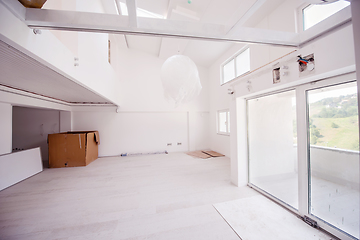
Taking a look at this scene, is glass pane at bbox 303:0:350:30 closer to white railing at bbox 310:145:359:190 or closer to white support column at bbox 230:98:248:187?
white support column at bbox 230:98:248:187

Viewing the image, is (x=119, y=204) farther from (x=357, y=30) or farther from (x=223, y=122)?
(x=223, y=122)

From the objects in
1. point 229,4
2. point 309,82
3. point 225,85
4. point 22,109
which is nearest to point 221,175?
point 309,82

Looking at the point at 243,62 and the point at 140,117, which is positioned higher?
the point at 243,62

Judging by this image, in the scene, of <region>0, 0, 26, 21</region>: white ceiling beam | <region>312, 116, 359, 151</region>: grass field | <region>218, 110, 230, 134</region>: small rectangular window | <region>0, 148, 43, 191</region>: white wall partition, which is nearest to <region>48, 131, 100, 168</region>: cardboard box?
<region>0, 148, 43, 191</region>: white wall partition

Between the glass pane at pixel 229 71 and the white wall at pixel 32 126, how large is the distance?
19.7ft

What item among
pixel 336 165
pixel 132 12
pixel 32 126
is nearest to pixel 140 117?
pixel 32 126

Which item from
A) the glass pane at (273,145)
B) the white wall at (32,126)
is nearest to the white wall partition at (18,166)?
the white wall at (32,126)

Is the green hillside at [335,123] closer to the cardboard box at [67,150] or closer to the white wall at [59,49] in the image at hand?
the white wall at [59,49]

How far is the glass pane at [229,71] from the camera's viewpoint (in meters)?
4.82

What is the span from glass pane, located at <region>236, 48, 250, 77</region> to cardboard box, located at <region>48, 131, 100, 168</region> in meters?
4.94

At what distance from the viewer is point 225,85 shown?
5.06m

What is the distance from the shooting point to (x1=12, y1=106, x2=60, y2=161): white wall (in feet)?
15.8

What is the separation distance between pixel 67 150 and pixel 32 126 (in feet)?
6.81

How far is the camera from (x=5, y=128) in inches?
121
